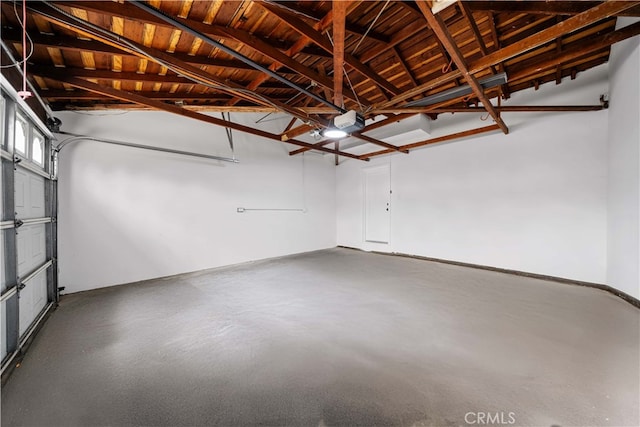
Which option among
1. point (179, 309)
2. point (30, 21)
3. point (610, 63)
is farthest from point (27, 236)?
point (610, 63)

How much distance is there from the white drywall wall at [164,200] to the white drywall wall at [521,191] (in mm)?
3430

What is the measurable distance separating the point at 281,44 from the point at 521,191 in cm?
465

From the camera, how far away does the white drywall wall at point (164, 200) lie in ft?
11.8

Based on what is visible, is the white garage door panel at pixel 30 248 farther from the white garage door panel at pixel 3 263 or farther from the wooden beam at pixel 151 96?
the wooden beam at pixel 151 96

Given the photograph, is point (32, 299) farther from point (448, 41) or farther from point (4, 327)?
point (448, 41)

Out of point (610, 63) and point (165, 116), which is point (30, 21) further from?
point (610, 63)

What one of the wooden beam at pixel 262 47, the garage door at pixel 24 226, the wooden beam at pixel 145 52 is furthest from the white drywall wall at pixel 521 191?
the garage door at pixel 24 226

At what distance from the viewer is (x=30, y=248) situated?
236 centimetres

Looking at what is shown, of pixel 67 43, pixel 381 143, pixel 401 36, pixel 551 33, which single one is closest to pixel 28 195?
pixel 67 43

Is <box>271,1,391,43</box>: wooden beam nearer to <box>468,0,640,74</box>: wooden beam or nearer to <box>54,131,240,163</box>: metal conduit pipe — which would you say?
<box>468,0,640,74</box>: wooden beam

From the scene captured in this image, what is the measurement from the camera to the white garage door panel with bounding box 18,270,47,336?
213 cm

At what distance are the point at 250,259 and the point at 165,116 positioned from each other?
11.0ft

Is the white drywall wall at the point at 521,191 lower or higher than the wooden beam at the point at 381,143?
lower

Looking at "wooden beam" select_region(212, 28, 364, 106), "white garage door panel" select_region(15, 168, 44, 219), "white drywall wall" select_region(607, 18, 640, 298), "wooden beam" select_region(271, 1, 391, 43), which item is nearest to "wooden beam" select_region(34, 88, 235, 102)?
"white garage door panel" select_region(15, 168, 44, 219)
